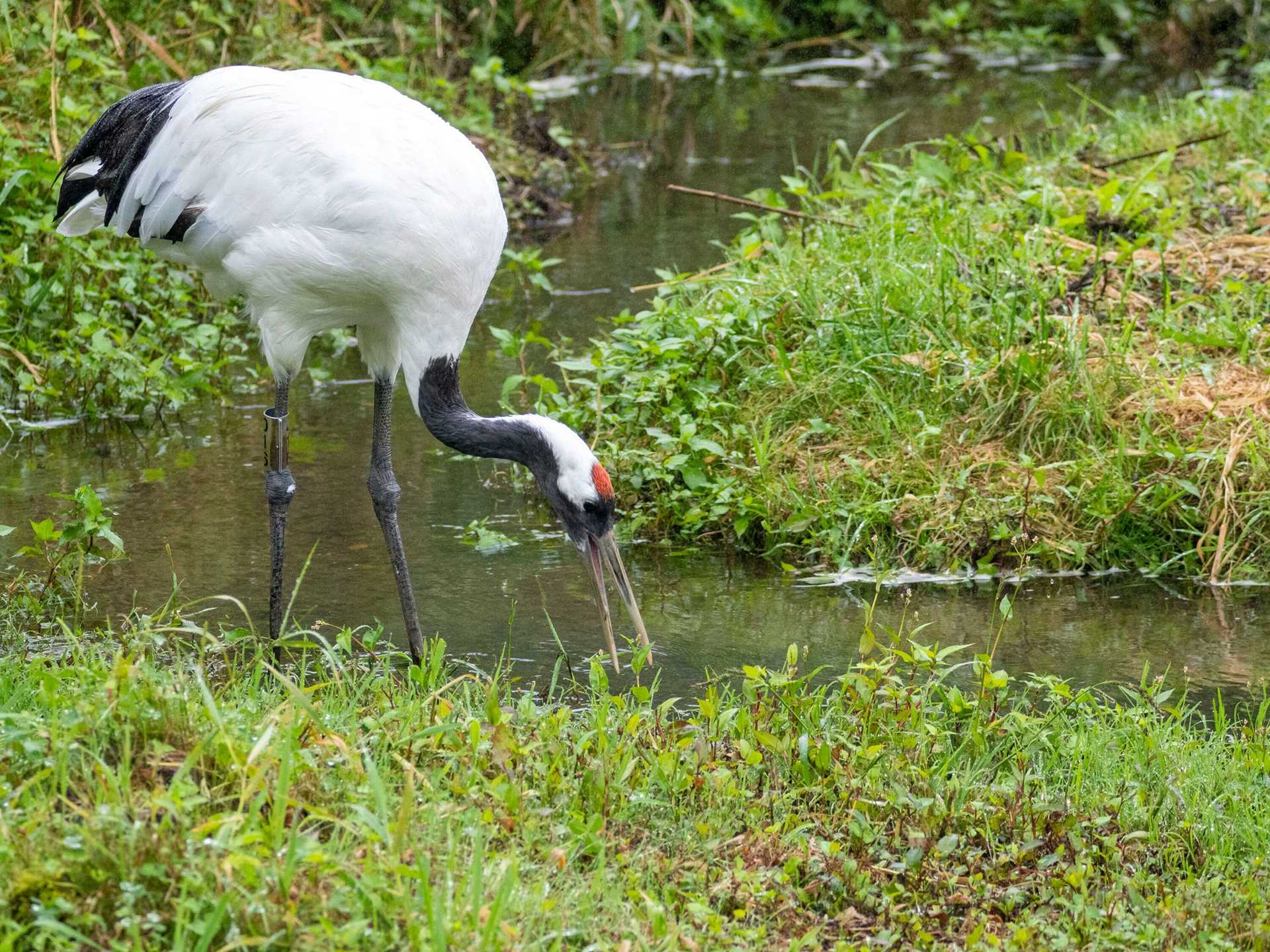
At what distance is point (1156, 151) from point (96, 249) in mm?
5140

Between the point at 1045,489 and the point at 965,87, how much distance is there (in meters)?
9.02

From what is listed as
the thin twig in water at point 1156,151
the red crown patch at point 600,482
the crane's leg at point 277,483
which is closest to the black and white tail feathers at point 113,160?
the crane's leg at point 277,483

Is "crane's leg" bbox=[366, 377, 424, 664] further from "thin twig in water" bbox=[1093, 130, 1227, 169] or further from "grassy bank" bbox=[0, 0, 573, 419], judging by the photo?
"thin twig in water" bbox=[1093, 130, 1227, 169]

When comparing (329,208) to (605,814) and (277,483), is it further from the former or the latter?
(605,814)

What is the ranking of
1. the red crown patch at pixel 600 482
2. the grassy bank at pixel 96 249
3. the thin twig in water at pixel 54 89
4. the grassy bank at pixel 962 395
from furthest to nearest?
the thin twig in water at pixel 54 89 < the grassy bank at pixel 96 249 < the grassy bank at pixel 962 395 < the red crown patch at pixel 600 482

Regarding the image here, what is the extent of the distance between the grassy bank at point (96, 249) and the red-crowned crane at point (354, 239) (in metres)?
1.44

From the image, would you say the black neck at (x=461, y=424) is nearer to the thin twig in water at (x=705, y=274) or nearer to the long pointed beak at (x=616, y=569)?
the long pointed beak at (x=616, y=569)

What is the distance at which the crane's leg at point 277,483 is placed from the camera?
16.5 feet

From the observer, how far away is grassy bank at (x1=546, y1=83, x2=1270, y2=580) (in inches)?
221

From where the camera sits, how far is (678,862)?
3.44 meters

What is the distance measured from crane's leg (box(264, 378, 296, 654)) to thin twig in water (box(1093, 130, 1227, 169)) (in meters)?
4.72

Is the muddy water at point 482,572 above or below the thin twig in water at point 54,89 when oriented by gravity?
below

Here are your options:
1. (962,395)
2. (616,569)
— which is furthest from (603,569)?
(962,395)

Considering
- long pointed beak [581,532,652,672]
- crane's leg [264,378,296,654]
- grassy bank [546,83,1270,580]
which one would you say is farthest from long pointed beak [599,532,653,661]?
crane's leg [264,378,296,654]
